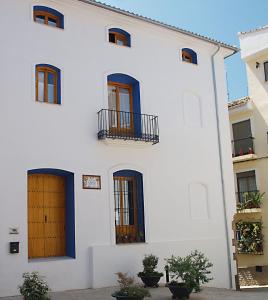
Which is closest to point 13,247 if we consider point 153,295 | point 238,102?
point 153,295

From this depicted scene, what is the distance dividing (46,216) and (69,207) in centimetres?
71

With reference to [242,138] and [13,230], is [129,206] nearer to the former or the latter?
[13,230]

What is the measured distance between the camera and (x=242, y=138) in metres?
23.5

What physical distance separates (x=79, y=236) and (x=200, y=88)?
725 cm

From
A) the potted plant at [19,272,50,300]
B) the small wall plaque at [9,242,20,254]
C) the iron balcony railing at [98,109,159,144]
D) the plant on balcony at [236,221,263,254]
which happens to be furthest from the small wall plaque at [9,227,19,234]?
the plant on balcony at [236,221,263,254]

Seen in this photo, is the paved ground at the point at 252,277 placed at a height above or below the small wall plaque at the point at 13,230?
below

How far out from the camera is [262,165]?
73.6 feet

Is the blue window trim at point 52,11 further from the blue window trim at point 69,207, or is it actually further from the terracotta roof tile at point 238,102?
the terracotta roof tile at point 238,102

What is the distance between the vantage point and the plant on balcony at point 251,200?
22109 millimetres

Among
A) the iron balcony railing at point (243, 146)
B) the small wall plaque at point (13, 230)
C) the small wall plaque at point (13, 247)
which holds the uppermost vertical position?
the iron balcony railing at point (243, 146)

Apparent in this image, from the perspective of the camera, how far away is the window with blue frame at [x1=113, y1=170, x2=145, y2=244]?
1388 cm

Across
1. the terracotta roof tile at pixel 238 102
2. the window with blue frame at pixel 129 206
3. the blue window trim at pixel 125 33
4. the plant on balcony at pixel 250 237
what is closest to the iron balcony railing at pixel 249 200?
the plant on balcony at pixel 250 237

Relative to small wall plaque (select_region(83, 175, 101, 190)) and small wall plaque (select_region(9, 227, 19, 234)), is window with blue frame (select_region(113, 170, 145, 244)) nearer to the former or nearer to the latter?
small wall plaque (select_region(83, 175, 101, 190))

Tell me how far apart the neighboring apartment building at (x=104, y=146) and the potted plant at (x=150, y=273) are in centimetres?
47
